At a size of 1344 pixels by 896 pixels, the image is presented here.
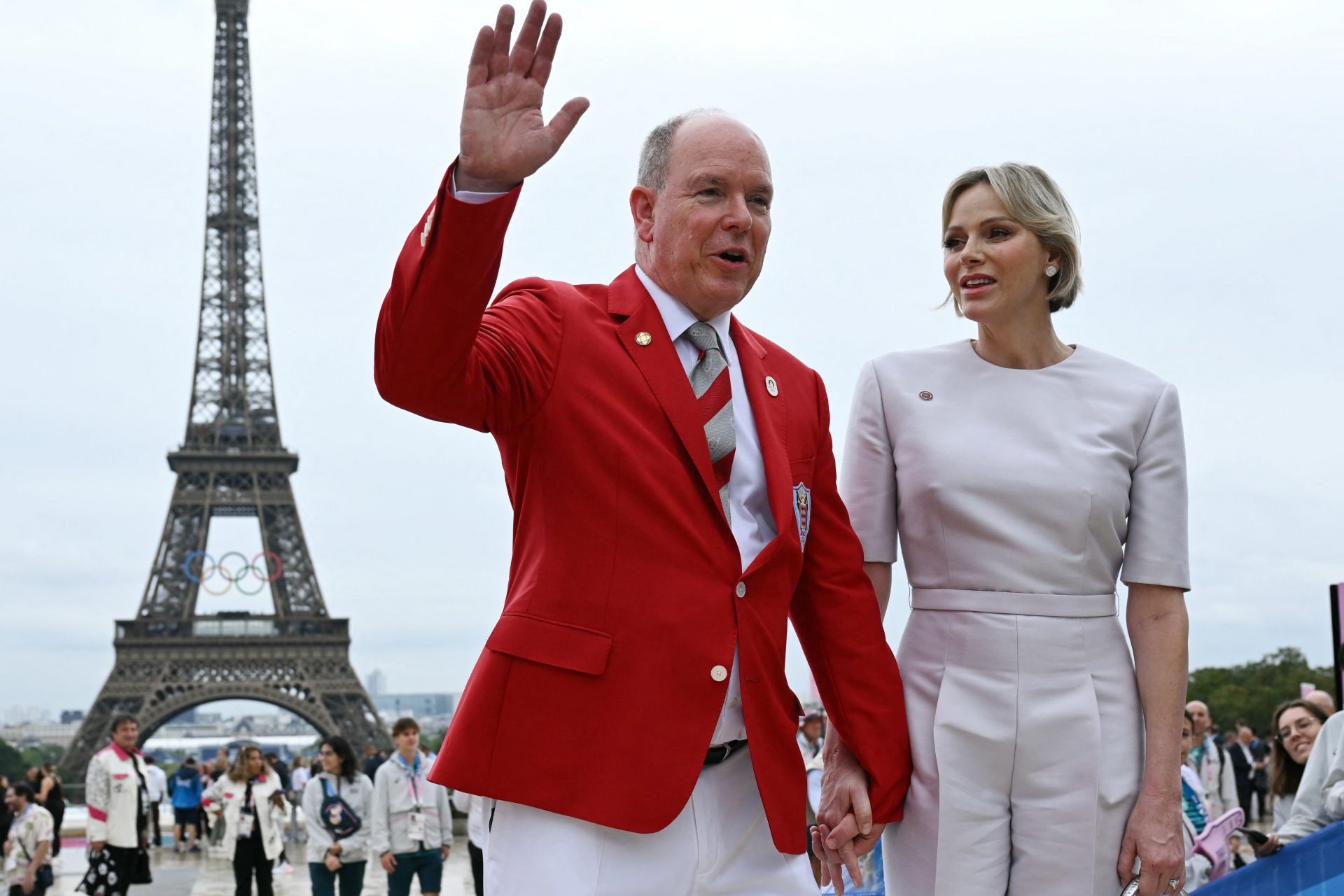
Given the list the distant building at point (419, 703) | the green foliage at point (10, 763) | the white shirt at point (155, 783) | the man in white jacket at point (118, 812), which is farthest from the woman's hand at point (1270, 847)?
the distant building at point (419, 703)

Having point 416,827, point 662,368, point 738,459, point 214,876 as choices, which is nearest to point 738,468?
point 738,459

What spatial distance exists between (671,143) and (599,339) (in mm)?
487

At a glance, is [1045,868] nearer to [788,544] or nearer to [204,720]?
[788,544]

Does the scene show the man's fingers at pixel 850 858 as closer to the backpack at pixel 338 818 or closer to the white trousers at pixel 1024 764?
the white trousers at pixel 1024 764

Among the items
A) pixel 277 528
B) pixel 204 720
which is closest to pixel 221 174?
pixel 277 528

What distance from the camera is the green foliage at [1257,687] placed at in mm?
46062

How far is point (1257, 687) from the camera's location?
1897 inches

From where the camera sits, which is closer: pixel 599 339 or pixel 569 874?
pixel 569 874

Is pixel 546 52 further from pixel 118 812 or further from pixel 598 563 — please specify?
pixel 118 812

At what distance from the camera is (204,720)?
159250 millimetres

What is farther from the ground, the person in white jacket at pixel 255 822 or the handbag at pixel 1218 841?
the handbag at pixel 1218 841

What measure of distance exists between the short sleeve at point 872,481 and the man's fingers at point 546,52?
1.28 metres

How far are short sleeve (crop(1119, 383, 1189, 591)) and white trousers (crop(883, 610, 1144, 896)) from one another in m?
0.18

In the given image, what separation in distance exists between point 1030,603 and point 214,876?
16.3 meters
